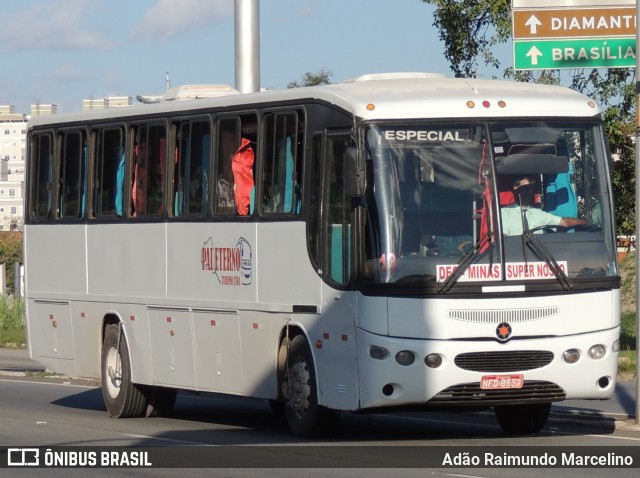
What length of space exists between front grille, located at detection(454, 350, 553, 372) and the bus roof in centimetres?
216

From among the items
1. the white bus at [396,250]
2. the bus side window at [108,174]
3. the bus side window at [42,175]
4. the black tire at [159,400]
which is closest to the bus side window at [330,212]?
the white bus at [396,250]

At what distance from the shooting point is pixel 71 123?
1908 centimetres

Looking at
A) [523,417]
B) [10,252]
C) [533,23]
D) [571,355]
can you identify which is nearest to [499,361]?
[571,355]

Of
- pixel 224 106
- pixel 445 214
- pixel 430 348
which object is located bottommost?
pixel 430 348

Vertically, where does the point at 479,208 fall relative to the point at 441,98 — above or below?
below

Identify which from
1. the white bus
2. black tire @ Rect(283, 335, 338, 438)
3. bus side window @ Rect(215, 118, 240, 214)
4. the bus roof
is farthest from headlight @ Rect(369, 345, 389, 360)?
bus side window @ Rect(215, 118, 240, 214)

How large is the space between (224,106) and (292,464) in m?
4.84

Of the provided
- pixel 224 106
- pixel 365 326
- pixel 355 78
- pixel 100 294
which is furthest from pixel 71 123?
pixel 365 326

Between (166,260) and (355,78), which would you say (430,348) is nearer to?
(355,78)

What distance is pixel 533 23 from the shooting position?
17.2 m

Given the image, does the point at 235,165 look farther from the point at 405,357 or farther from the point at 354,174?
the point at 405,357

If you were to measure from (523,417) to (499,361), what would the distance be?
6.21 ft

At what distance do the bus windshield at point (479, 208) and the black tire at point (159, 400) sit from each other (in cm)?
551

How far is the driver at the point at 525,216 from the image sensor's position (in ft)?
43.8
